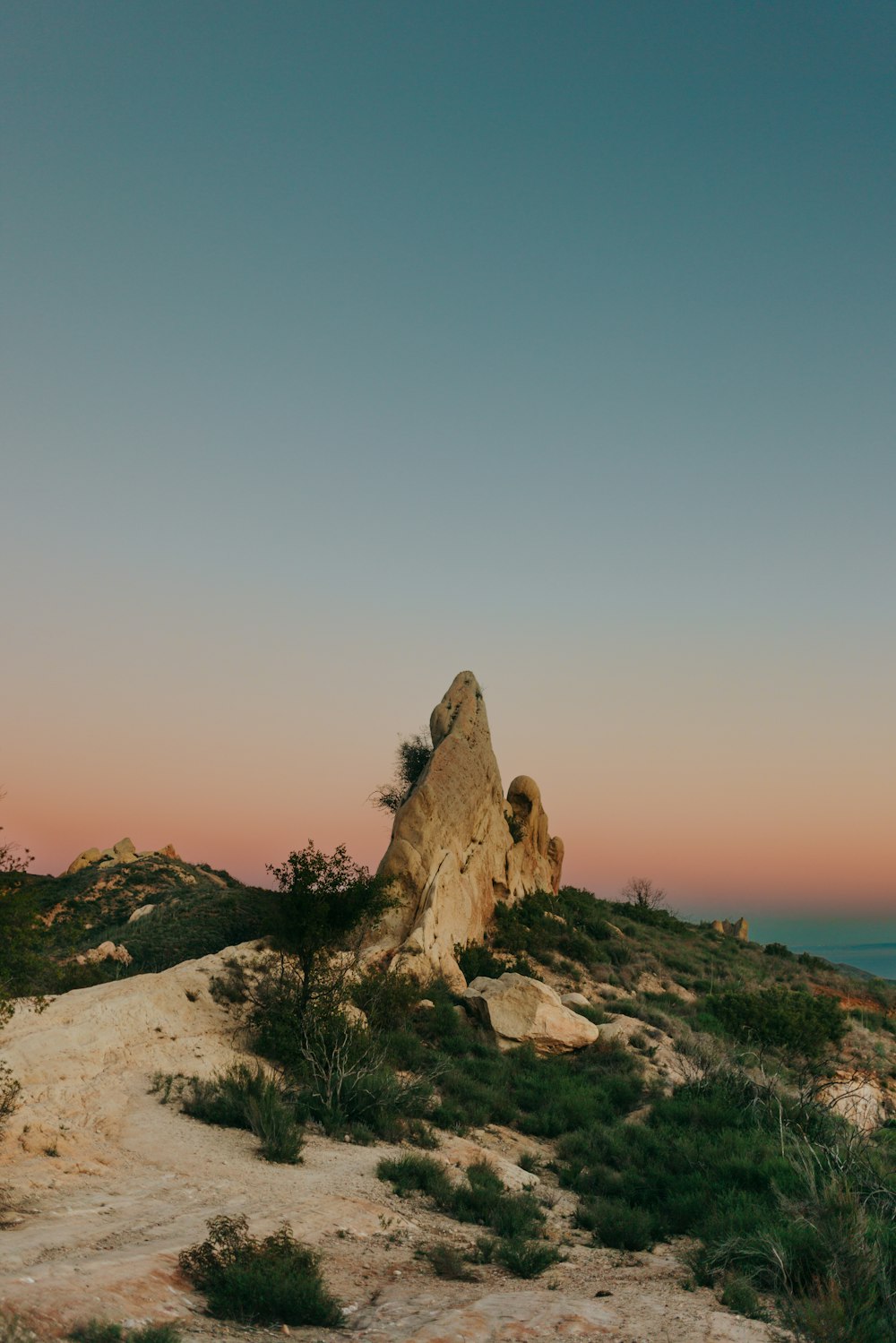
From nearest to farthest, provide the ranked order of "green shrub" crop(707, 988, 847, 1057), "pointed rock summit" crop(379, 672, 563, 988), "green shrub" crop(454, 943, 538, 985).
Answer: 1. "green shrub" crop(707, 988, 847, 1057)
2. "pointed rock summit" crop(379, 672, 563, 988)
3. "green shrub" crop(454, 943, 538, 985)

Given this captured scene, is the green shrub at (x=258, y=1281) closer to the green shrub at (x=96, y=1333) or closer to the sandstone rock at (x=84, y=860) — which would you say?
the green shrub at (x=96, y=1333)

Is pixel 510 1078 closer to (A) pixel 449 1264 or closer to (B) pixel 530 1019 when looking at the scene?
(B) pixel 530 1019

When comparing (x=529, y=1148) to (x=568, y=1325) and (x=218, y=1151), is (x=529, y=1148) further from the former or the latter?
(x=568, y=1325)

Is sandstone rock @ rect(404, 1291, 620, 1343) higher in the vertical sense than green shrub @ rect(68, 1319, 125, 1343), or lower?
lower

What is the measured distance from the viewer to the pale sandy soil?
637 centimetres

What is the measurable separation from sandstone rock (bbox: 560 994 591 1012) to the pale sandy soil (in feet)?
29.0

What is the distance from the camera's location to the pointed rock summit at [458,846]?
22984mm

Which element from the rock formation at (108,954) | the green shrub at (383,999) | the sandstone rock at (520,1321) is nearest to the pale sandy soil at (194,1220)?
the sandstone rock at (520,1321)

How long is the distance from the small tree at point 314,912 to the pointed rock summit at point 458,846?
3.14 meters

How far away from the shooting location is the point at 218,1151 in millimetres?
11008

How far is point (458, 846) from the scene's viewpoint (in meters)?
26.2

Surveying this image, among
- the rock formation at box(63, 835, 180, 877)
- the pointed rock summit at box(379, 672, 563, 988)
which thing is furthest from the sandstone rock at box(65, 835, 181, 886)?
the pointed rock summit at box(379, 672, 563, 988)

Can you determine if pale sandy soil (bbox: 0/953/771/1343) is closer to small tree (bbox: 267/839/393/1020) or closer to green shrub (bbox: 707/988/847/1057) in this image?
small tree (bbox: 267/839/393/1020)

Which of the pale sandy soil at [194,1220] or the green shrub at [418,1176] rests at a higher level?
the pale sandy soil at [194,1220]
